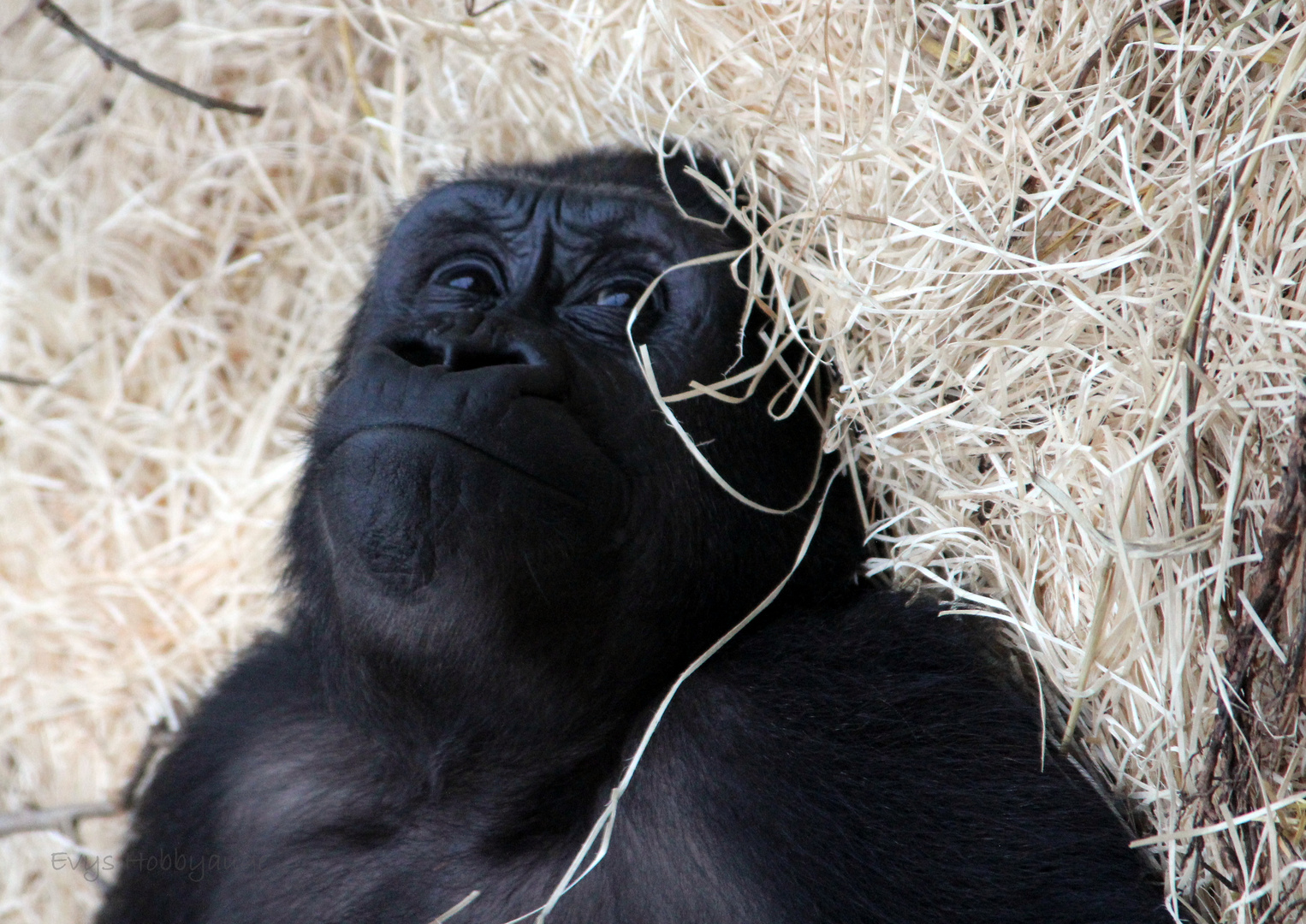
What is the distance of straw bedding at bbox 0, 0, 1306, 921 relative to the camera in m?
1.82

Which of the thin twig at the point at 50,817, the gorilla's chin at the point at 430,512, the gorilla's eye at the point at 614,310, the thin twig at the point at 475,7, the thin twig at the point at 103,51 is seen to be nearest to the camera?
the gorilla's chin at the point at 430,512

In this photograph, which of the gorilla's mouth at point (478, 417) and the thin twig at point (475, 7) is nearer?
the gorilla's mouth at point (478, 417)

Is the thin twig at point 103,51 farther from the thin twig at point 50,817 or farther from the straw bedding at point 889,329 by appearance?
the thin twig at point 50,817

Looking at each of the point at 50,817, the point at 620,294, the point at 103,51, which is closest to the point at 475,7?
the point at 103,51

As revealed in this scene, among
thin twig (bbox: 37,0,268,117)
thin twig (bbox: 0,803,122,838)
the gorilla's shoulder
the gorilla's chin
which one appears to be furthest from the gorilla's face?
thin twig (bbox: 0,803,122,838)

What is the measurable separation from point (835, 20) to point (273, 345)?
2362 mm

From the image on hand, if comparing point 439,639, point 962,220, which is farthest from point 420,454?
point 962,220

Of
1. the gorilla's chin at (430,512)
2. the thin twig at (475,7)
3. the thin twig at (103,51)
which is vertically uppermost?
the thin twig at (103,51)

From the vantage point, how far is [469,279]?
8.73 feet

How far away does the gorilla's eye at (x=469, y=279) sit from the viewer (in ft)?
8.67

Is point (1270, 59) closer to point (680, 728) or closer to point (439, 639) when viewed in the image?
point (680, 728)

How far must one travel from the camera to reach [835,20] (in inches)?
94.6

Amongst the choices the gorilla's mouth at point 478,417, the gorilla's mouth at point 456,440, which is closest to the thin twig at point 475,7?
the gorilla's mouth at point 478,417

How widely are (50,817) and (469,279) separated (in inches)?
86.1
